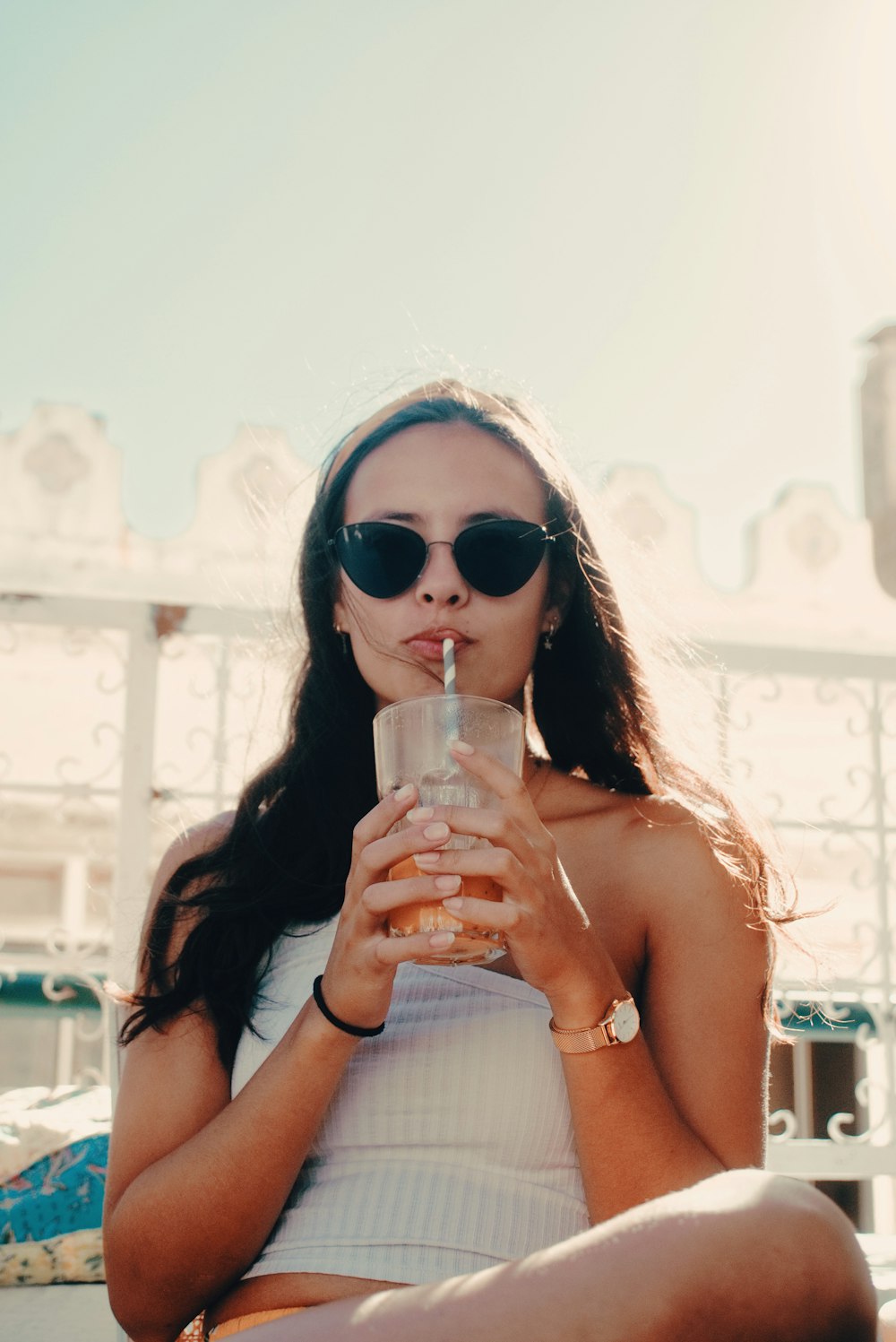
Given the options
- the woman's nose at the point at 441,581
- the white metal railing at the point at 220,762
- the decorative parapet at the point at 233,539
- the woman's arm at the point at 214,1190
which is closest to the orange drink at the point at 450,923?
the woman's arm at the point at 214,1190

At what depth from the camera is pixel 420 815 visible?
155 cm

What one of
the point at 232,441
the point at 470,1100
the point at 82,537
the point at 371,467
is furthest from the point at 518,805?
the point at 82,537

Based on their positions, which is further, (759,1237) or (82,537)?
(82,537)

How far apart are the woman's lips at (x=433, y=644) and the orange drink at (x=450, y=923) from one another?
1.72ft

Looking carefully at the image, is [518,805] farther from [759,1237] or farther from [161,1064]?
[161,1064]

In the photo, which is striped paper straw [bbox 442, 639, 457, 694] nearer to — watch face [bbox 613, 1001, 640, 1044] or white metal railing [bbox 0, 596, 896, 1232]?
watch face [bbox 613, 1001, 640, 1044]

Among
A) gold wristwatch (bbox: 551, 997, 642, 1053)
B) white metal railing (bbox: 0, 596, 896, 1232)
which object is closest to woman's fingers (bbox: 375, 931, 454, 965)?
gold wristwatch (bbox: 551, 997, 642, 1053)

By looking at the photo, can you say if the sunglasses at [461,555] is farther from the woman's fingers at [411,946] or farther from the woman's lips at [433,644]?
the woman's fingers at [411,946]

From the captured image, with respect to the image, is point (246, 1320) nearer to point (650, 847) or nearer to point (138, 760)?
point (650, 847)

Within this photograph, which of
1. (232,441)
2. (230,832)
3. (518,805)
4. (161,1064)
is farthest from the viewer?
(232,441)

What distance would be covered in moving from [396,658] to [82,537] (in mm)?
5864

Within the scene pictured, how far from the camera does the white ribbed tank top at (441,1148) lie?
1.73m

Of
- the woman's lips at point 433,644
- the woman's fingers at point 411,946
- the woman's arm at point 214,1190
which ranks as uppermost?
the woman's lips at point 433,644

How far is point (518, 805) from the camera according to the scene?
156 centimetres
